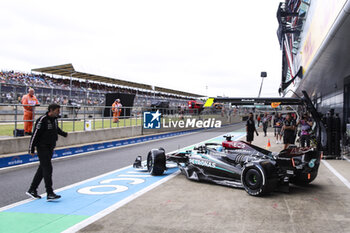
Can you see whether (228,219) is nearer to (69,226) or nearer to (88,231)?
(88,231)

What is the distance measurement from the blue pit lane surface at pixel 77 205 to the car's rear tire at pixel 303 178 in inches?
123

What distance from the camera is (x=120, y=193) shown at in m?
6.58

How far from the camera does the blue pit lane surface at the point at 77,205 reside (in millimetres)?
4680

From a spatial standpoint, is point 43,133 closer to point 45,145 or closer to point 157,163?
point 45,145

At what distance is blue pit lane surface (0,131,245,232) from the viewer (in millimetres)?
4680

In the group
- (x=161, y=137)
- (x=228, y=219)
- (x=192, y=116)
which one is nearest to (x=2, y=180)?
(x=228, y=219)

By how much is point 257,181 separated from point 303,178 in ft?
4.50

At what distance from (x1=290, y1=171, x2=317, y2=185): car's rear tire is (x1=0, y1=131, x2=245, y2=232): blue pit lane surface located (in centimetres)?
312

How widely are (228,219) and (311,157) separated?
9.48ft

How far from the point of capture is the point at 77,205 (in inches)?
225

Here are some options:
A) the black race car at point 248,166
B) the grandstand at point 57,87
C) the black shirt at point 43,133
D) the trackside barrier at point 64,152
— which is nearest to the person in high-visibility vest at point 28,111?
the trackside barrier at point 64,152

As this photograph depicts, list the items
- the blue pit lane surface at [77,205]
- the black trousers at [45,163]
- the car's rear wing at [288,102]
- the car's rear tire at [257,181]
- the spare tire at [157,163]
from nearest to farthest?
1. the blue pit lane surface at [77,205]
2. the black trousers at [45,163]
3. the car's rear tire at [257,181]
4. the spare tire at [157,163]
5. the car's rear wing at [288,102]
